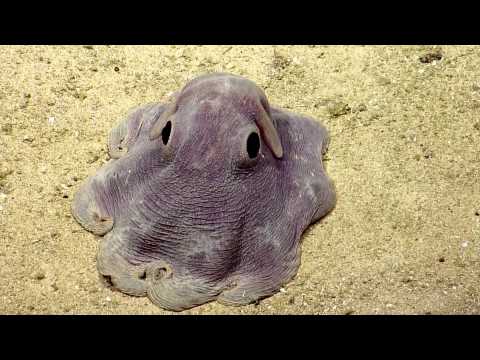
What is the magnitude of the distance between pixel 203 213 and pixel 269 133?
0.92 metres

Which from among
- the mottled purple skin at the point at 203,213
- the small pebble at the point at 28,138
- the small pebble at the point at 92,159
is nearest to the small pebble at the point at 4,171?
the small pebble at the point at 28,138

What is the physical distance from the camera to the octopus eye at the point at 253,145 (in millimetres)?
4645

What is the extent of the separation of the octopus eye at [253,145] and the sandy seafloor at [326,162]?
1051 mm

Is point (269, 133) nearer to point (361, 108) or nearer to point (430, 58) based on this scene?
point (361, 108)

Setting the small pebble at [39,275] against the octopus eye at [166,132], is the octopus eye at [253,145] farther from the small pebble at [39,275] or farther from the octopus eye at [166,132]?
the small pebble at [39,275]

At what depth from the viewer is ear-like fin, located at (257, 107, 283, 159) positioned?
4.79 m

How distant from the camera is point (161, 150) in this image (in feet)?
15.5

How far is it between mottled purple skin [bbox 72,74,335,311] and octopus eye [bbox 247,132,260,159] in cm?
5

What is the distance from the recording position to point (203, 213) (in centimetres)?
466

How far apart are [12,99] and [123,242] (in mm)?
2451

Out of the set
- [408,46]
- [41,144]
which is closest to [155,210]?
[41,144]

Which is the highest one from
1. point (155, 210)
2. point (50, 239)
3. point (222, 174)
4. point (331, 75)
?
point (331, 75)

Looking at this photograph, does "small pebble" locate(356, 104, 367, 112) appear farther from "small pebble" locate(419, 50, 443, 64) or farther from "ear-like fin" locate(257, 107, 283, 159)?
"ear-like fin" locate(257, 107, 283, 159)
